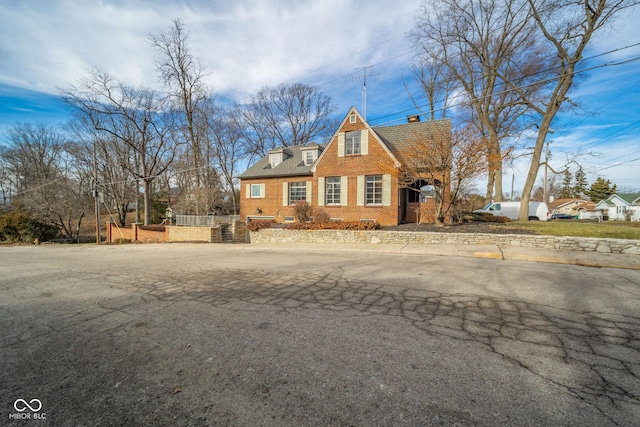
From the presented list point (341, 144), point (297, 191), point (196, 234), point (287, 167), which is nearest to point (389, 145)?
point (341, 144)

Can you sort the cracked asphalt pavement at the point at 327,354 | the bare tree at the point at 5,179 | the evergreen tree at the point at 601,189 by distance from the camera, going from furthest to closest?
the evergreen tree at the point at 601,189
the bare tree at the point at 5,179
the cracked asphalt pavement at the point at 327,354

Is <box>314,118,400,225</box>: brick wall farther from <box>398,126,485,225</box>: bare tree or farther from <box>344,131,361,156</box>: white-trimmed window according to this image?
<box>398,126,485,225</box>: bare tree

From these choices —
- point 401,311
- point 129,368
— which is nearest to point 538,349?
point 401,311

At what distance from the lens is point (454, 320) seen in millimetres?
3832

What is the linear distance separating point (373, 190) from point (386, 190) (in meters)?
0.99

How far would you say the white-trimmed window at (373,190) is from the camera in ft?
60.0

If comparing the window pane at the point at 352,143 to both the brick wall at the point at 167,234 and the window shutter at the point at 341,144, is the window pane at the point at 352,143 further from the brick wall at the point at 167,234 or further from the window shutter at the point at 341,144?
the brick wall at the point at 167,234

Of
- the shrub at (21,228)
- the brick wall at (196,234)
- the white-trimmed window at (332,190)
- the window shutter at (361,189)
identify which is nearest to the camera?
the window shutter at (361,189)

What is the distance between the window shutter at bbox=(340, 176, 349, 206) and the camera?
1898 centimetres

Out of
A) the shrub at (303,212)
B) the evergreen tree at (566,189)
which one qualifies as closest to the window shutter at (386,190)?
the shrub at (303,212)

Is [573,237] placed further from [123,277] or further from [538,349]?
[123,277]

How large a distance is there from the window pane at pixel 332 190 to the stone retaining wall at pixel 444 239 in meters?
5.82

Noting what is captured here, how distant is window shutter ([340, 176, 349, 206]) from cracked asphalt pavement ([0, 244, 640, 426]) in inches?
527

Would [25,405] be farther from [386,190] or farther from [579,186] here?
[579,186]
